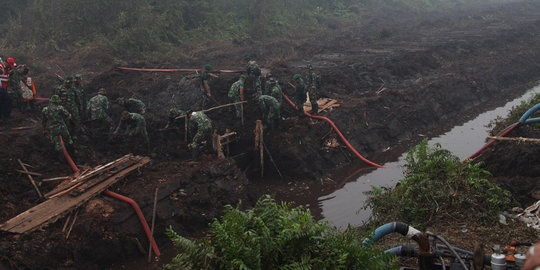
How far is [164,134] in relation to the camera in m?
12.4

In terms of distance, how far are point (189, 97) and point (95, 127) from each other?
3.77 m

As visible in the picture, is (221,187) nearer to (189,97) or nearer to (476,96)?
(189,97)

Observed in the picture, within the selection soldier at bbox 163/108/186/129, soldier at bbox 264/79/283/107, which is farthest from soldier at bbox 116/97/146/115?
soldier at bbox 264/79/283/107

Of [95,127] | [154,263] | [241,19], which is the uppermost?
[241,19]

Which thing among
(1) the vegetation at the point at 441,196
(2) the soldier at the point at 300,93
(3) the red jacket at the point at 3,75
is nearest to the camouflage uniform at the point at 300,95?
(2) the soldier at the point at 300,93

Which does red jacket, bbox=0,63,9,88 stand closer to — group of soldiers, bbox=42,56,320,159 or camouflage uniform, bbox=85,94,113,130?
group of soldiers, bbox=42,56,320,159

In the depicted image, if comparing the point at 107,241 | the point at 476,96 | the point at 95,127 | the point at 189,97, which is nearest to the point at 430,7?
the point at 476,96

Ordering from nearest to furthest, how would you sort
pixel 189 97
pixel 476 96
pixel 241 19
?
pixel 189 97, pixel 476 96, pixel 241 19

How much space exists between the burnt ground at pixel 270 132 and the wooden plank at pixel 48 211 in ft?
0.51

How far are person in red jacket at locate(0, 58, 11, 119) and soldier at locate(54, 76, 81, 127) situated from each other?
4.76 feet

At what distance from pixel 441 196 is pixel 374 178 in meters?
5.12

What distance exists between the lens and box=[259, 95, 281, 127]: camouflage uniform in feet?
41.5

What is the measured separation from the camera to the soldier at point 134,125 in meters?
11.2

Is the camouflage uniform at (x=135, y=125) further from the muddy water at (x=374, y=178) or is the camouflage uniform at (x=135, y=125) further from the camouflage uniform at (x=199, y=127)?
the muddy water at (x=374, y=178)
